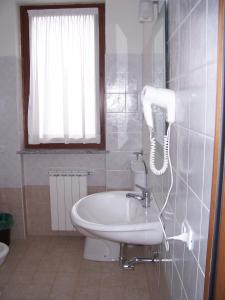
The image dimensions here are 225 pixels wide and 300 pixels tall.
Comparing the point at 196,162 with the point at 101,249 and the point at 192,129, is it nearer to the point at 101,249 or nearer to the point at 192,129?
the point at 192,129

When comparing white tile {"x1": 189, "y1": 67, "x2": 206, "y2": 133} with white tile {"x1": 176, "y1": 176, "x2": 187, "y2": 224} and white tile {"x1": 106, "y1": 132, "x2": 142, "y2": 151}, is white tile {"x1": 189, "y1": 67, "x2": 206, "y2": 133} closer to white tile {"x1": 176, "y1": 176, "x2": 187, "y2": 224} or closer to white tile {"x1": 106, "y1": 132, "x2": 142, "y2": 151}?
white tile {"x1": 176, "y1": 176, "x2": 187, "y2": 224}

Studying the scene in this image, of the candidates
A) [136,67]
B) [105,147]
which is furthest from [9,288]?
[136,67]

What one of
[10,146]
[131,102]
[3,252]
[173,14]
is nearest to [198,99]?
[173,14]

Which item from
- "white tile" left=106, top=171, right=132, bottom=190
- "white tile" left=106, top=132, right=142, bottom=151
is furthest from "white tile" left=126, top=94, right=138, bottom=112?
"white tile" left=106, top=171, right=132, bottom=190

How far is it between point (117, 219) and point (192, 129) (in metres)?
0.98

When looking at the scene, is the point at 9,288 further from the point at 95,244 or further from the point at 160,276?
the point at 160,276

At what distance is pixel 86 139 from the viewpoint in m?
2.86

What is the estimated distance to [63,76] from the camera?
272 cm

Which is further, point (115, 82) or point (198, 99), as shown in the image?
point (115, 82)

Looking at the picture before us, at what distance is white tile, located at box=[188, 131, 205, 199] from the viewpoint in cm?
78

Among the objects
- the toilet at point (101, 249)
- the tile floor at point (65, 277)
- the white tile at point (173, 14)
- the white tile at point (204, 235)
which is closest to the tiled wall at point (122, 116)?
the toilet at point (101, 249)

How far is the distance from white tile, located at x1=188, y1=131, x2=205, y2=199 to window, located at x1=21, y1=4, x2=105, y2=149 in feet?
6.48

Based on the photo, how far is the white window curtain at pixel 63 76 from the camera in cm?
267

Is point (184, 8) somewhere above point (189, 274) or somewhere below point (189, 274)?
above
